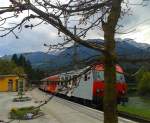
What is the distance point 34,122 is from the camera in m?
20.5

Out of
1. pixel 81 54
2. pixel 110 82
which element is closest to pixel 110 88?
pixel 110 82

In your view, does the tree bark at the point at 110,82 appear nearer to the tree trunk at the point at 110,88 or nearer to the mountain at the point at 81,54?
the tree trunk at the point at 110,88

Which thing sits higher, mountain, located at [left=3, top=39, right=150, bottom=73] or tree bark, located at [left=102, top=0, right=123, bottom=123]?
mountain, located at [left=3, top=39, right=150, bottom=73]

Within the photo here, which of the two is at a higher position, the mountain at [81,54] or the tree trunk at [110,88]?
the mountain at [81,54]

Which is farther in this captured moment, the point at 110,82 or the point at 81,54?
the point at 81,54

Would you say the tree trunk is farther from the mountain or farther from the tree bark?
the mountain

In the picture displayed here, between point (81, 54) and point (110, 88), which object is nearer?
point (110, 88)

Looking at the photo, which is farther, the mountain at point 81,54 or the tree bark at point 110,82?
the mountain at point 81,54

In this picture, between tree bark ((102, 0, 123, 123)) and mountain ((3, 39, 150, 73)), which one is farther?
mountain ((3, 39, 150, 73))

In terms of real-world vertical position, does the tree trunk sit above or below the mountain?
below

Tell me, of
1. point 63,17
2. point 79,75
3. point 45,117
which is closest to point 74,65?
point 79,75

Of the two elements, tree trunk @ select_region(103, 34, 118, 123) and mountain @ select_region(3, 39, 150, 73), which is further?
mountain @ select_region(3, 39, 150, 73)

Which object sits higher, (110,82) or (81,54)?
(81,54)

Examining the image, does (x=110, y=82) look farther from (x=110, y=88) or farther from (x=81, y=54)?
(x=81, y=54)
